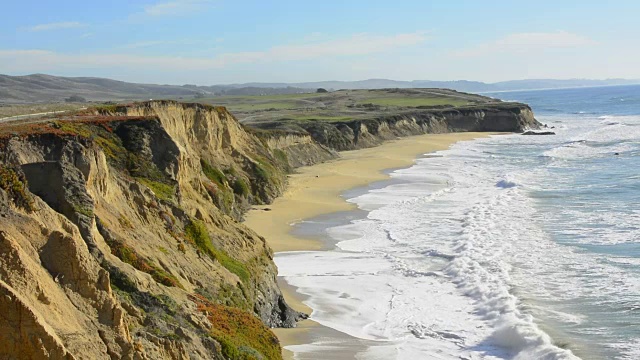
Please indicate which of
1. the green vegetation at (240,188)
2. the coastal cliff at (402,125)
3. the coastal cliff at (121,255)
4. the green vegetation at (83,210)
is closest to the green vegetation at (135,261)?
the coastal cliff at (121,255)

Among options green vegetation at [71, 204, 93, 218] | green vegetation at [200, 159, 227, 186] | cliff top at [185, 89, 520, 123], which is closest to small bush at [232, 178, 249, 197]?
green vegetation at [200, 159, 227, 186]

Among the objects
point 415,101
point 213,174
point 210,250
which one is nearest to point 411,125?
point 415,101

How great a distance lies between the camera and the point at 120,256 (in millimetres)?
14148

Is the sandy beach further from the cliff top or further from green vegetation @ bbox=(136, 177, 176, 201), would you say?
the cliff top

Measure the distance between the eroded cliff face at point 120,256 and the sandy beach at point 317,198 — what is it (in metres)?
1.22

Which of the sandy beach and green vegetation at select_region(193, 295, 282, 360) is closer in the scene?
green vegetation at select_region(193, 295, 282, 360)

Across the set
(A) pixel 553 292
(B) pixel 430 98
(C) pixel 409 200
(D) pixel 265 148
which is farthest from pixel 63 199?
(B) pixel 430 98

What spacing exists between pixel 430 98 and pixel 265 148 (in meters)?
84.7

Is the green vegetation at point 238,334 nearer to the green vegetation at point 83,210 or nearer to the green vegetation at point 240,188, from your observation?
the green vegetation at point 83,210

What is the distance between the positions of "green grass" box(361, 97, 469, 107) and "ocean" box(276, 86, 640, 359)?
65641 mm

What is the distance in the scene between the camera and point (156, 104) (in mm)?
32312

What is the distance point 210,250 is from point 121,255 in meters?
4.43

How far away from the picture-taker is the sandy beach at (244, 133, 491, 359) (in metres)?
18.9

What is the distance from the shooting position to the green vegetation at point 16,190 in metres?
11.4
